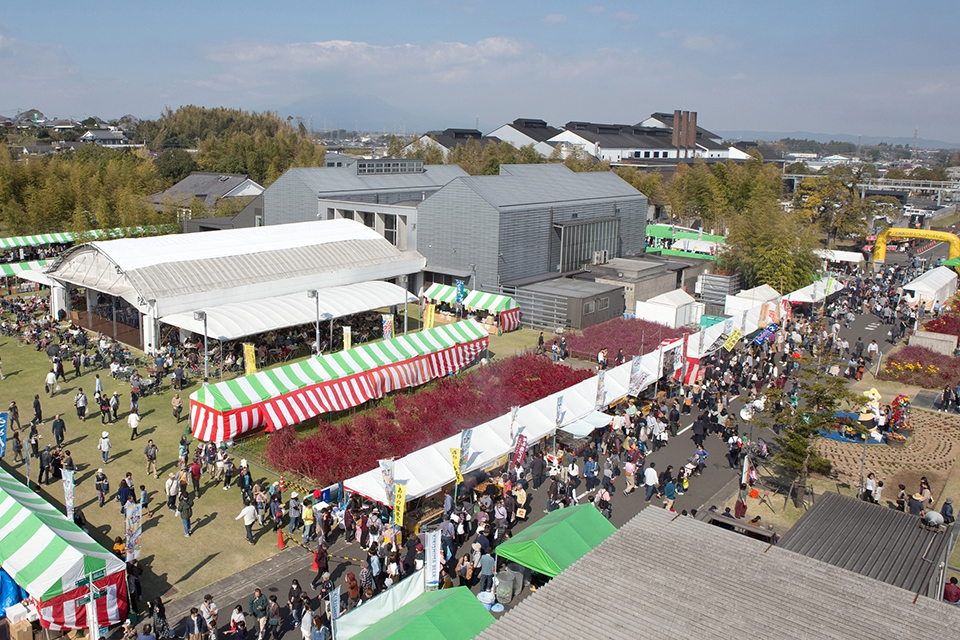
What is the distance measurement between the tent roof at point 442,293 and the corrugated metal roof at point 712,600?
2339 centimetres

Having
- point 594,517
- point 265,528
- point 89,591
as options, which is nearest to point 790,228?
point 594,517

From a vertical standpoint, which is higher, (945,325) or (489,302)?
(489,302)

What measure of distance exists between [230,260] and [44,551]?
58.4 ft

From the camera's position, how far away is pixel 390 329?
1016 inches

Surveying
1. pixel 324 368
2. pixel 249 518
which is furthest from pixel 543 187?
pixel 249 518

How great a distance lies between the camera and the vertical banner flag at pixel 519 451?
56.9 feet

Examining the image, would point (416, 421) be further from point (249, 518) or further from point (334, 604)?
point (334, 604)

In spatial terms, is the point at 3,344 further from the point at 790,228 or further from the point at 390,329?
the point at 790,228

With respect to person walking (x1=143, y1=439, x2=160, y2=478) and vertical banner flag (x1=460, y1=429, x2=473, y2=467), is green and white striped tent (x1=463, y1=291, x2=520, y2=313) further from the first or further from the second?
person walking (x1=143, y1=439, x2=160, y2=478)

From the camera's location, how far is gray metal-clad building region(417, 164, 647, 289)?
112 ft

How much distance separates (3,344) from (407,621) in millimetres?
24225

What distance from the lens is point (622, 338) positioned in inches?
1092

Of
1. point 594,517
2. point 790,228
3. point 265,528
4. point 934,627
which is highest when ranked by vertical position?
point 790,228

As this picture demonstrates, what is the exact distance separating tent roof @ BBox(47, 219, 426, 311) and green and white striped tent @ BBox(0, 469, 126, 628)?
13384 millimetres
